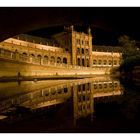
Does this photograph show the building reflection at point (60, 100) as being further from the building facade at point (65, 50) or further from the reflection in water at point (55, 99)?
the building facade at point (65, 50)

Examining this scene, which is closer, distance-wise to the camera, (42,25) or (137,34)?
(137,34)

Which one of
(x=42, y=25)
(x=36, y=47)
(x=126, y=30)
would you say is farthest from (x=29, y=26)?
(x=36, y=47)

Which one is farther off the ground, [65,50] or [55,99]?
[65,50]

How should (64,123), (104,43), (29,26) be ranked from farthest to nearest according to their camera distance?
(104,43) < (29,26) < (64,123)

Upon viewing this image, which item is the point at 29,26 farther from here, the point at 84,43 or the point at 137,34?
the point at 84,43

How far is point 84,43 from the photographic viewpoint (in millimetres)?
40750

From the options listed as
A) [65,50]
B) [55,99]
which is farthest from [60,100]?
[65,50]

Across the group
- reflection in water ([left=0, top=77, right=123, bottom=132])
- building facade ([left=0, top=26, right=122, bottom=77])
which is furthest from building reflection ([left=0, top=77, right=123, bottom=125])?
building facade ([left=0, top=26, right=122, bottom=77])

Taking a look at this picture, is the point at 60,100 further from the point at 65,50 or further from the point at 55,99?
the point at 65,50

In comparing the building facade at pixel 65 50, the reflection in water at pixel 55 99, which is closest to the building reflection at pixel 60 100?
the reflection in water at pixel 55 99

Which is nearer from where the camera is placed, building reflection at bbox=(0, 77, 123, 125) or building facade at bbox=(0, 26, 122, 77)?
building reflection at bbox=(0, 77, 123, 125)

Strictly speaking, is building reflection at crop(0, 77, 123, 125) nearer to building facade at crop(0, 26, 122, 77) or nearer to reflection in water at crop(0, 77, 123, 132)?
reflection in water at crop(0, 77, 123, 132)

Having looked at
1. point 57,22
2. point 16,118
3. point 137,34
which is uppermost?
point 57,22

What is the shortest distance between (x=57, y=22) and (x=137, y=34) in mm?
1580
